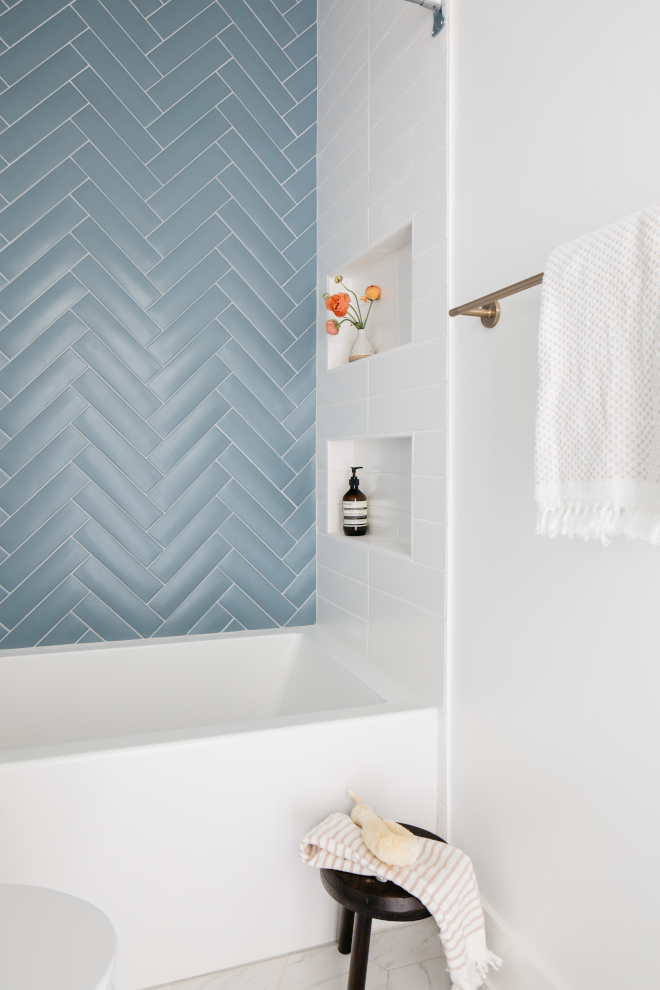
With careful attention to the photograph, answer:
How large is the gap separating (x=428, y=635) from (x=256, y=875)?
0.70 meters

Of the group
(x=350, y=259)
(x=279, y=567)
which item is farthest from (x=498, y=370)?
(x=279, y=567)

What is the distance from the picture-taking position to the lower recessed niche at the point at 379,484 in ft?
6.77

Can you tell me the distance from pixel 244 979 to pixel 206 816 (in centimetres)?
40

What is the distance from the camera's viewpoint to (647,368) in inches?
33.9

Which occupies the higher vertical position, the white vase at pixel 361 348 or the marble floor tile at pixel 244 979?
the white vase at pixel 361 348

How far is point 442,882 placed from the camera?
1.21 m

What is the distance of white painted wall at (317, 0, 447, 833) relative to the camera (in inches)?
63.1

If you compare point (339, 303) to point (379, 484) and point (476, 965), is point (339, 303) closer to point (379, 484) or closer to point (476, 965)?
point (379, 484)

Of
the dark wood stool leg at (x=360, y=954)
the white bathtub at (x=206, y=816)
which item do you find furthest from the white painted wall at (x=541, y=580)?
the dark wood stool leg at (x=360, y=954)

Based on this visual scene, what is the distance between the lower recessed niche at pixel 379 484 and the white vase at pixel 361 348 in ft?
0.96

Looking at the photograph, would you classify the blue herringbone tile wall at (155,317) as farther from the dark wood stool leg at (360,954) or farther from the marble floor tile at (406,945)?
the dark wood stool leg at (360,954)

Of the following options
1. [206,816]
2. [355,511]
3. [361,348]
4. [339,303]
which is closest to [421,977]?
[206,816]

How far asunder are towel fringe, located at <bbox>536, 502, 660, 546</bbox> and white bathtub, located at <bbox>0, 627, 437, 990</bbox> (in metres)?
0.78

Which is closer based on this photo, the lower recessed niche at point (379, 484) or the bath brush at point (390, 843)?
the bath brush at point (390, 843)
